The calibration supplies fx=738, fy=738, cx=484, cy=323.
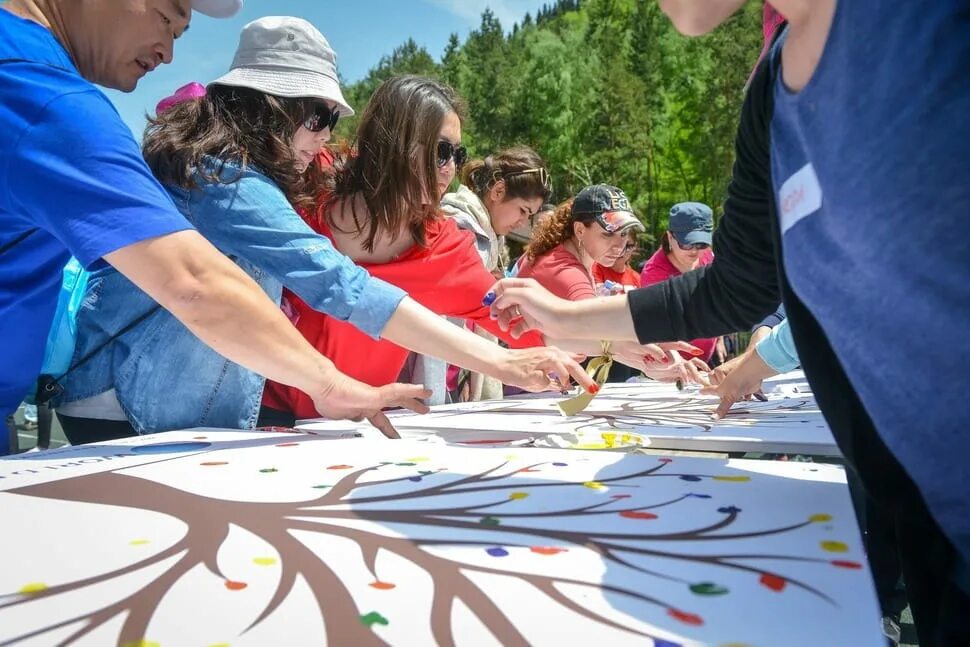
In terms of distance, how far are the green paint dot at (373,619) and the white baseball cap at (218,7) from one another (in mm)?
1310

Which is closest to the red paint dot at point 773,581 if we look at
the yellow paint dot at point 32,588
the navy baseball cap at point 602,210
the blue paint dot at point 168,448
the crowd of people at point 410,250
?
the crowd of people at point 410,250

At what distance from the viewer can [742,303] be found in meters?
1.18

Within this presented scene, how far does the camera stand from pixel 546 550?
2.28ft

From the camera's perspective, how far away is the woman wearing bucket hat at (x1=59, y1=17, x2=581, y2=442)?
1445 mm

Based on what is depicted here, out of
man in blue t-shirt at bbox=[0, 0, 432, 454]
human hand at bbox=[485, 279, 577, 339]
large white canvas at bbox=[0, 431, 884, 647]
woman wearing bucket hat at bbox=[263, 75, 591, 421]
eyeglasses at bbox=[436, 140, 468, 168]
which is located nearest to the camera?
large white canvas at bbox=[0, 431, 884, 647]

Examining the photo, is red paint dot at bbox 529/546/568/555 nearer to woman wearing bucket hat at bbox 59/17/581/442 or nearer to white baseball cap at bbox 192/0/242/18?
woman wearing bucket hat at bbox 59/17/581/442

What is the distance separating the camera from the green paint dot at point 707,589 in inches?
23.2

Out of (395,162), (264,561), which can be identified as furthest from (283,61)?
(264,561)

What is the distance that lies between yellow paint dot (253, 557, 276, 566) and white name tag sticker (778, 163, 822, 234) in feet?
1.90

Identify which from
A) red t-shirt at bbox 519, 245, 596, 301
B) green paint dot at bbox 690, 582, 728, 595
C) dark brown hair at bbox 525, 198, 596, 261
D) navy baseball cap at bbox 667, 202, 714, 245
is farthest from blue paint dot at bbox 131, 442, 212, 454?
navy baseball cap at bbox 667, 202, 714, 245

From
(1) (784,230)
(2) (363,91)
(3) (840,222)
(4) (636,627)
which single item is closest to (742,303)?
(1) (784,230)

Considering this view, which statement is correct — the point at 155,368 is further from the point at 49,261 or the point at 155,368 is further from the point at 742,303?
the point at 742,303

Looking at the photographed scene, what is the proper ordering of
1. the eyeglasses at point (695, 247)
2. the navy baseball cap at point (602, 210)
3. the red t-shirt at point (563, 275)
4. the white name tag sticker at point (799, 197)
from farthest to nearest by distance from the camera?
the eyeglasses at point (695, 247) < the navy baseball cap at point (602, 210) < the red t-shirt at point (563, 275) < the white name tag sticker at point (799, 197)

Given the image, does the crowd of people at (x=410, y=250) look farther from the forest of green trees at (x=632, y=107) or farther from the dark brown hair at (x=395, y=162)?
the forest of green trees at (x=632, y=107)
